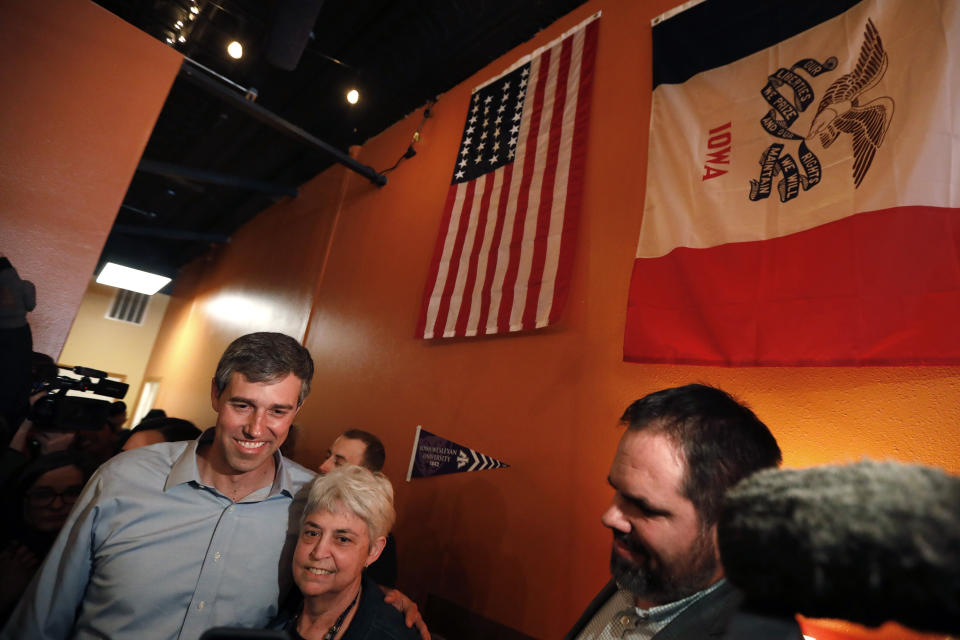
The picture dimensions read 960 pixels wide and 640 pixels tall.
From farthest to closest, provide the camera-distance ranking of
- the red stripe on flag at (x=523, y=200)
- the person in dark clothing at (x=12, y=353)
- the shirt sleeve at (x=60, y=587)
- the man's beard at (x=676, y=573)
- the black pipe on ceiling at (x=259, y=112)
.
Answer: the black pipe on ceiling at (x=259, y=112)
the red stripe on flag at (x=523, y=200)
the person in dark clothing at (x=12, y=353)
the shirt sleeve at (x=60, y=587)
the man's beard at (x=676, y=573)

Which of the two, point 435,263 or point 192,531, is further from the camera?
point 435,263

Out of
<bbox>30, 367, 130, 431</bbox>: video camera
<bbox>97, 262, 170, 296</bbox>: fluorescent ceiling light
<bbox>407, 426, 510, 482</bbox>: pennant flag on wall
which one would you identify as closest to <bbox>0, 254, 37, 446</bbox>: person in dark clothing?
<bbox>30, 367, 130, 431</bbox>: video camera

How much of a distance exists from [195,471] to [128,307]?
41.9 feet

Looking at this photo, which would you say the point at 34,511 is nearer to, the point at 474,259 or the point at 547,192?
the point at 474,259

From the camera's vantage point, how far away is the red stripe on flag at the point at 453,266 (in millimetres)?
3404

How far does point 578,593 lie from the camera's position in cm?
223

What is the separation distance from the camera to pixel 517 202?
3168 mm

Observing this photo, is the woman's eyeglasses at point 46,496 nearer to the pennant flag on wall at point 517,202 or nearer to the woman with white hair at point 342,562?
the woman with white hair at point 342,562

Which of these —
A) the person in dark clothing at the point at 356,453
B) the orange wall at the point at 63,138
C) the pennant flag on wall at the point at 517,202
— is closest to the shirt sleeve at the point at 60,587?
the person in dark clothing at the point at 356,453

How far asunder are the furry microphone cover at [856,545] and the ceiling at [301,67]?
12.3 ft

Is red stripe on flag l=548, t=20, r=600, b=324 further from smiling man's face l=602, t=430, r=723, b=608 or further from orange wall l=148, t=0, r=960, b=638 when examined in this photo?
smiling man's face l=602, t=430, r=723, b=608

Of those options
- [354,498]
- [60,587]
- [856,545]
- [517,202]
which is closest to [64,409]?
[60,587]

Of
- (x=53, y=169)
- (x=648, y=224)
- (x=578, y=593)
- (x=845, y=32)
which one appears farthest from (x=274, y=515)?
(x=845, y=32)

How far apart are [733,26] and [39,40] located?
3.82 meters
